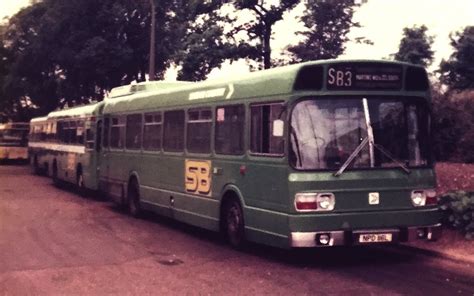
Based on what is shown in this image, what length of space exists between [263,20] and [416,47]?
1215 cm

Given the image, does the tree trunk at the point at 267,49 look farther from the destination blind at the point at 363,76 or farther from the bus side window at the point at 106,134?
the destination blind at the point at 363,76

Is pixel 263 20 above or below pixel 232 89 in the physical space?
above

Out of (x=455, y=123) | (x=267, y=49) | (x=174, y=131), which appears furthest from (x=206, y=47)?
(x=174, y=131)

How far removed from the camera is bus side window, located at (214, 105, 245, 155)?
11.3 meters

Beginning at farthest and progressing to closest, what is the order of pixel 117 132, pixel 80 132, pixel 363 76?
1. pixel 80 132
2. pixel 117 132
3. pixel 363 76

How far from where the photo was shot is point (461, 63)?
141ft

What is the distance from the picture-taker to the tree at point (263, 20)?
32406 millimetres

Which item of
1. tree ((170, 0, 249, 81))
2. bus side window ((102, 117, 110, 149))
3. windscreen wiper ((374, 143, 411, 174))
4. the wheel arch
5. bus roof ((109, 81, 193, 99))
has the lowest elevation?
the wheel arch

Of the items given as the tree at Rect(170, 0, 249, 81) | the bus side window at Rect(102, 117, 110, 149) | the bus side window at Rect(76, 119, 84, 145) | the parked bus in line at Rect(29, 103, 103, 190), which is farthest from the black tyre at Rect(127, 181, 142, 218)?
the tree at Rect(170, 0, 249, 81)

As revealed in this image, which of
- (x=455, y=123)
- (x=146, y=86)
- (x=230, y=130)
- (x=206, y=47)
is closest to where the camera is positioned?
(x=230, y=130)

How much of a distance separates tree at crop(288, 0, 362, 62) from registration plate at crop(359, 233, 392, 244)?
75.4 feet

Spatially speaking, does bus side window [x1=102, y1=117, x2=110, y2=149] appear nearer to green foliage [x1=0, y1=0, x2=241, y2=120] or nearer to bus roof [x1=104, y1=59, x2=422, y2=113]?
bus roof [x1=104, y1=59, x2=422, y2=113]

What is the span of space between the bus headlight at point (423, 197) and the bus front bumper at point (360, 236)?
1.12 ft

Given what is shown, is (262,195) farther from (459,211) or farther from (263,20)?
(263,20)
